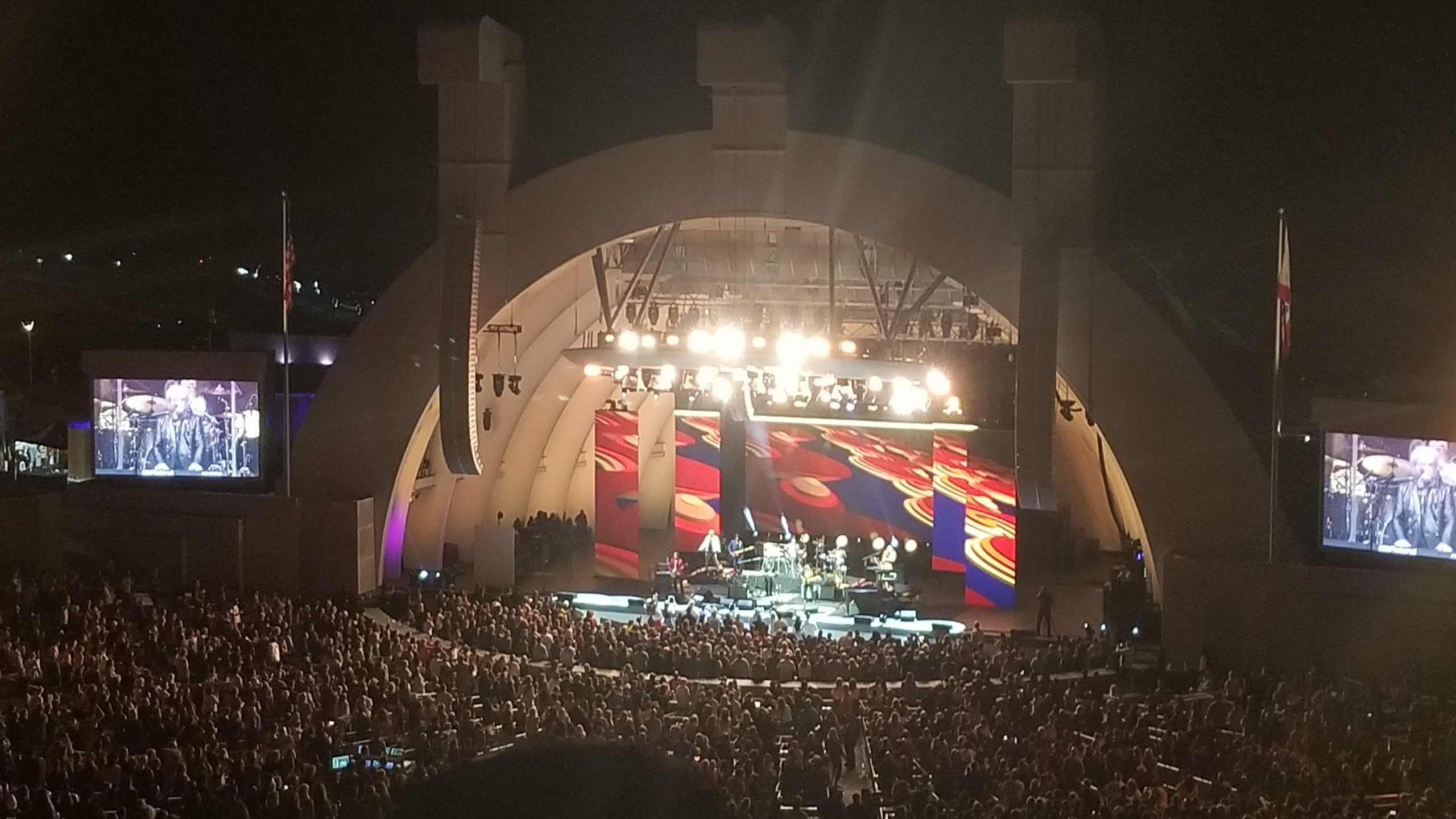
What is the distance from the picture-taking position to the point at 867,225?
2175 cm

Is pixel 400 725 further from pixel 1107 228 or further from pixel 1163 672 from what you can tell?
pixel 1107 228

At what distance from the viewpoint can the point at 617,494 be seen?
91.4ft

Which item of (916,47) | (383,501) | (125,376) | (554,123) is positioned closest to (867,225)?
(916,47)

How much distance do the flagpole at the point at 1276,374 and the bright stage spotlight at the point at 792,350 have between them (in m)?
6.53

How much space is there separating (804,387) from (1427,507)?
10.2 m

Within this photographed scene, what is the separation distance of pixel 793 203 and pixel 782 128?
3.65ft

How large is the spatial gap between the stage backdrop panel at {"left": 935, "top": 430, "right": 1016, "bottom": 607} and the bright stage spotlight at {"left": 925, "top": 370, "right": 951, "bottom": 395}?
2.55 meters

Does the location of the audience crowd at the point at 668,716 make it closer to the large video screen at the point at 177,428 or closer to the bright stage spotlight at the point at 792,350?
the large video screen at the point at 177,428

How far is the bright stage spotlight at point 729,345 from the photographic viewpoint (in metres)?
21.8

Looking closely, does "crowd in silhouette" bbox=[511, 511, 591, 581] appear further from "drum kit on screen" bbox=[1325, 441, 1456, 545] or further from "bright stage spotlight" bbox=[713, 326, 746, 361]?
"drum kit on screen" bbox=[1325, 441, 1456, 545]

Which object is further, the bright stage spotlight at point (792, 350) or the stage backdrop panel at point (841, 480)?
the stage backdrop panel at point (841, 480)

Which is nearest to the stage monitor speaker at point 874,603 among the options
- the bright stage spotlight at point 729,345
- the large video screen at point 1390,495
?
the bright stage spotlight at point 729,345

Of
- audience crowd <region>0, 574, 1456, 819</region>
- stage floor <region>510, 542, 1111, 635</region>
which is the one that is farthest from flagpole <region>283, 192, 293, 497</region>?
stage floor <region>510, 542, 1111, 635</region>

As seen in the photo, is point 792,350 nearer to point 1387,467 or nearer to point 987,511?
point 987,511
